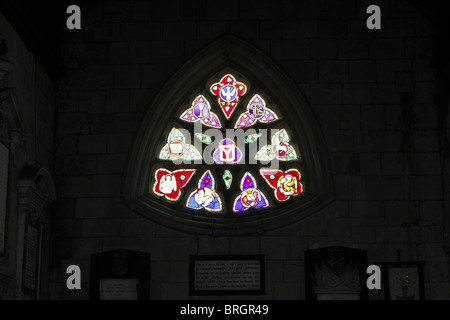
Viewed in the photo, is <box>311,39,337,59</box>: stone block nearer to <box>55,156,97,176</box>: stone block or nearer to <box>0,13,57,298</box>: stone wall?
<box>55,156,97,176</box>: stone block

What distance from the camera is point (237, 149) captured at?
27.1ft

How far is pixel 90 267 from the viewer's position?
307 inches

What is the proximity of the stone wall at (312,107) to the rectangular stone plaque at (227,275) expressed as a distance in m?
0.08

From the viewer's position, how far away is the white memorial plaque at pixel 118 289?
25.1 ft

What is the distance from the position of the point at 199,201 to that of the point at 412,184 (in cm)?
201

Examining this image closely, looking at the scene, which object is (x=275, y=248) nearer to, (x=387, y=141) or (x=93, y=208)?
(x=387, y=141)

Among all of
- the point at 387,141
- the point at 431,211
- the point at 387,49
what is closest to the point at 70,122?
the point at 387,141

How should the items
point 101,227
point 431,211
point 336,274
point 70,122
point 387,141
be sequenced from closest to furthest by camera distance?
point 336,274
point 431,211
point 101,227
point 387,141
point 70,122

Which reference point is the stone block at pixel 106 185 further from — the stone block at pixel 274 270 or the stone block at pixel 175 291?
the stone block at pixel 274 270

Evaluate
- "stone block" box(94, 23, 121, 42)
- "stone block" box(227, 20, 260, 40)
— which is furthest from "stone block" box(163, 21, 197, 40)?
"stone block" box(94, 23, 121, 42)

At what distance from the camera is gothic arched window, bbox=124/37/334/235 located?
797 centimetres

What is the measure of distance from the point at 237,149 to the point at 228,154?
0.33 ft

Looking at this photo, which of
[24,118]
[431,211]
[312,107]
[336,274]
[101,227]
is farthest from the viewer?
[312,107]

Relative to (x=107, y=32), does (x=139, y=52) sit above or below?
below
